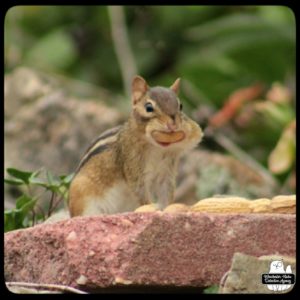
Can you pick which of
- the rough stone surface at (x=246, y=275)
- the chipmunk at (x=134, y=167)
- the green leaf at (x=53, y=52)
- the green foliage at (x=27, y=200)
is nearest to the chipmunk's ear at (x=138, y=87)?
the chipmunk at (x=134, y=167)

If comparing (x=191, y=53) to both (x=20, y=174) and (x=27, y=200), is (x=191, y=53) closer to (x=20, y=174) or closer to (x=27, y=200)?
(x=20, y=174)

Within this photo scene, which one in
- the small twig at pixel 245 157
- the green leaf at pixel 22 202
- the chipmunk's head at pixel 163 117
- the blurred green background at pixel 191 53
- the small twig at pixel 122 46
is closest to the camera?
the chipmunk's head at pixel 163 117

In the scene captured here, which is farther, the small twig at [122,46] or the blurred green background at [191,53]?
the small twig at [122,46]

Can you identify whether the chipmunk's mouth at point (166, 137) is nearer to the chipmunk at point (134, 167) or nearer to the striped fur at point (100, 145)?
the chipmunk at point (134, 167)

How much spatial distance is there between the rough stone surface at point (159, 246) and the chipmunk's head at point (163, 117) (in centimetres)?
123

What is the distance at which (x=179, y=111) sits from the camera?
6.28m

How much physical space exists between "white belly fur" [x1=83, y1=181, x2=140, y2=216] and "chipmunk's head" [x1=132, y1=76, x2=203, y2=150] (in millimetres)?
341

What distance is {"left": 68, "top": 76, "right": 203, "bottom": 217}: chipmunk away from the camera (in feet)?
21.2

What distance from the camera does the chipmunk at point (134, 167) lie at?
6477 millimetres

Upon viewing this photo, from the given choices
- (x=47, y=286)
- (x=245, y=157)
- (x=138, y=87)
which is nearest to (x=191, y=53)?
(x=245, y=157)

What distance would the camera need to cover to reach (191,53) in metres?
12.3
